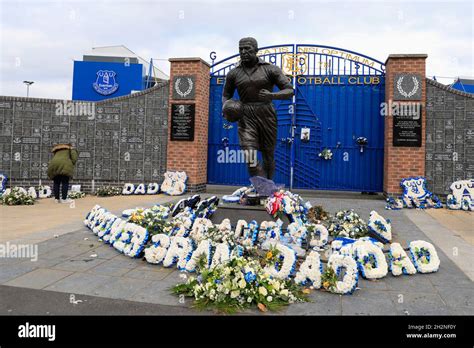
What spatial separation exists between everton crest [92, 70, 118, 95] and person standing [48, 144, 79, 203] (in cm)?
1480

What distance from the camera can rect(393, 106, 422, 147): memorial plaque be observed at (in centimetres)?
849

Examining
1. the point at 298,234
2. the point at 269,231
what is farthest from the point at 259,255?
the point at 298,234

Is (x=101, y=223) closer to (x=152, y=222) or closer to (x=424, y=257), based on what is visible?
(x=152, y=222)

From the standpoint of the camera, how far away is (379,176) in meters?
9.38

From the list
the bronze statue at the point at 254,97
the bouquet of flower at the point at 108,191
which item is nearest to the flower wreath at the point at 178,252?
the bronze statue at the point at 254,97

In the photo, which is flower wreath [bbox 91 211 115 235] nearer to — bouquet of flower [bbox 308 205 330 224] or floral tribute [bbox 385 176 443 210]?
bouquet of flower [bbox 308 205 330 224]

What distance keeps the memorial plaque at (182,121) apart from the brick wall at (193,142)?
4.2 inches

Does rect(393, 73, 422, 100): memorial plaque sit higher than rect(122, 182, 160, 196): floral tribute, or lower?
higher

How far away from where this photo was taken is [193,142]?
955 centimetres

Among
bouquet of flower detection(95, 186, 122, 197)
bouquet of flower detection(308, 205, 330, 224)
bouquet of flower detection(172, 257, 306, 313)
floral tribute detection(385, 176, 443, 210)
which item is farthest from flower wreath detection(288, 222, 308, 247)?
bouquet of flower detection(95, 186, 122, 197)

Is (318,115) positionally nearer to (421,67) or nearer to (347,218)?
(421,67)

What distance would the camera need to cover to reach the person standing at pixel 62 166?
8070 millimetres

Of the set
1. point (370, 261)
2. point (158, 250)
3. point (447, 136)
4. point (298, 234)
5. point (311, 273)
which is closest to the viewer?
point (311, 273)

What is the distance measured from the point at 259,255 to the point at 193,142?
5995 mm
